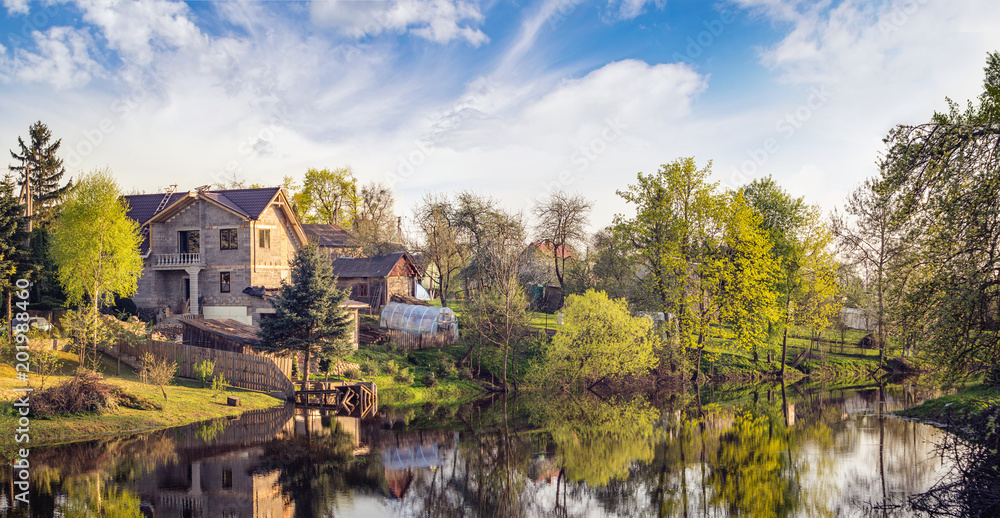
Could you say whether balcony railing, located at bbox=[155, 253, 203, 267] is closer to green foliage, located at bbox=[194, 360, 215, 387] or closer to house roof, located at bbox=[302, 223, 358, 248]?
green foliage, located at bbox=[194, 360, 215, 387]

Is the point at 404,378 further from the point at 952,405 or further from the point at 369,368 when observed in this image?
the point at 952,405

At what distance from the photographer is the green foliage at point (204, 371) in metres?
31.3

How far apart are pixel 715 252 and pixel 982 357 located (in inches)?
1000

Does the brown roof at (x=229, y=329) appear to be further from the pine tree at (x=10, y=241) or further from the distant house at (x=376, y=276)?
the distant house at (x=376, y=276)

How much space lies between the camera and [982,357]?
13367 millimetres

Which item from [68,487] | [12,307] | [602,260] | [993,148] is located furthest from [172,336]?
[993,148]

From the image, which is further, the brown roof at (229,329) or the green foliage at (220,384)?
the brown roof at (229,329)

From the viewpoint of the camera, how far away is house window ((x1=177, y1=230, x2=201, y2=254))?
44684mm

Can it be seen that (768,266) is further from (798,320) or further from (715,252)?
(798,320)

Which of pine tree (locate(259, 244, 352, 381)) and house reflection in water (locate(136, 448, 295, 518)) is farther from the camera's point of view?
pine tree (locate(259, 244, 352, 381))

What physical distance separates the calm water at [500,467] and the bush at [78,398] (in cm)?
250

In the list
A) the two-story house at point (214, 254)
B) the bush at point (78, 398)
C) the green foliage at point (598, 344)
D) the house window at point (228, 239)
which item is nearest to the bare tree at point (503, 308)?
the green foliage at point (598, 344)

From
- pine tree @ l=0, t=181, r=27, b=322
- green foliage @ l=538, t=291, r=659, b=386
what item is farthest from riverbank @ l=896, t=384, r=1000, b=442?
pine tree @ l=0, t=181, r=27, b=322

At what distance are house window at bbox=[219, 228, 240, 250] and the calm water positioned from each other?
18152 millimetres
